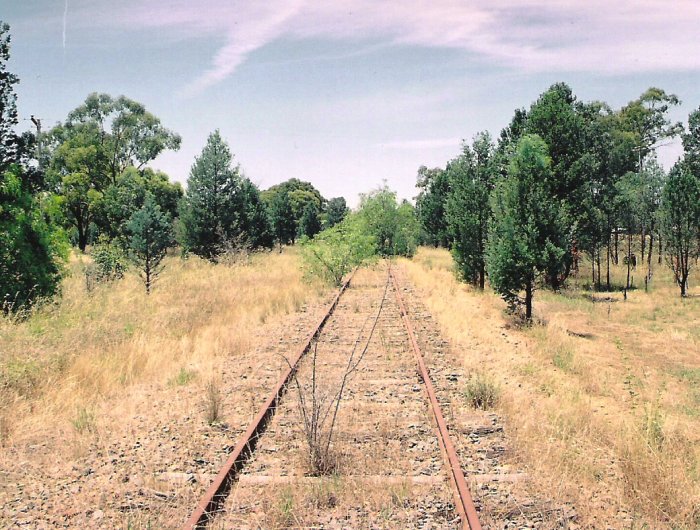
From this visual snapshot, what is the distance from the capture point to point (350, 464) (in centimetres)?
539

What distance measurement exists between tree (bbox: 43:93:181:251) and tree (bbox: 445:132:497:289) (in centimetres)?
3681

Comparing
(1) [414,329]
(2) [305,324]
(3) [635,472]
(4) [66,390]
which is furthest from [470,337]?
(4) [66,390]

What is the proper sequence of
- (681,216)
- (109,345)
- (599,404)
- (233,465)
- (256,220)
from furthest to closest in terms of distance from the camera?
1. (256,220)
2. (681,216)
3. (109,345)
4. (599,404)
5. (233,465)

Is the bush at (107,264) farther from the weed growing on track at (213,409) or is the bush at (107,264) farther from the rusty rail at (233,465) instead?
the rusty rail at (233,465)

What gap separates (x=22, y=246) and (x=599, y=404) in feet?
40.0

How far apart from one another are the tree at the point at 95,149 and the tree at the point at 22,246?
39524mm

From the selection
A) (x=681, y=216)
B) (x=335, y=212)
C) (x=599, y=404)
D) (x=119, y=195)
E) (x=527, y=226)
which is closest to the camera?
(x=599, y=404)

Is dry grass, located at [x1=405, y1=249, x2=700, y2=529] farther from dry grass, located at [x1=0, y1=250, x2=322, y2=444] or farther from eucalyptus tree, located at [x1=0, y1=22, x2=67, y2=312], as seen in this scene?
eucalyptus tree, located at [x1=0, y1=22, x2=67, y2=312]

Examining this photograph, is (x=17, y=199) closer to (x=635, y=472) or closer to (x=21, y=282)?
(x=21, y=282)

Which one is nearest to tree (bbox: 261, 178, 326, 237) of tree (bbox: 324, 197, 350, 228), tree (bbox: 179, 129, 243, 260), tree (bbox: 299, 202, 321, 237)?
tree (bbox: 324, 197, 350, 228)

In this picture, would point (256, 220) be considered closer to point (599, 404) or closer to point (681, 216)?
point (681, 216)

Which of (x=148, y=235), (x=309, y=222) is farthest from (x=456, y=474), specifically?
(x=309, y=222)

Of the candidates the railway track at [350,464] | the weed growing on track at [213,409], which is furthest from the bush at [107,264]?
the weed growing on track at [213,409]

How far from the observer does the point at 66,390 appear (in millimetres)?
7551
